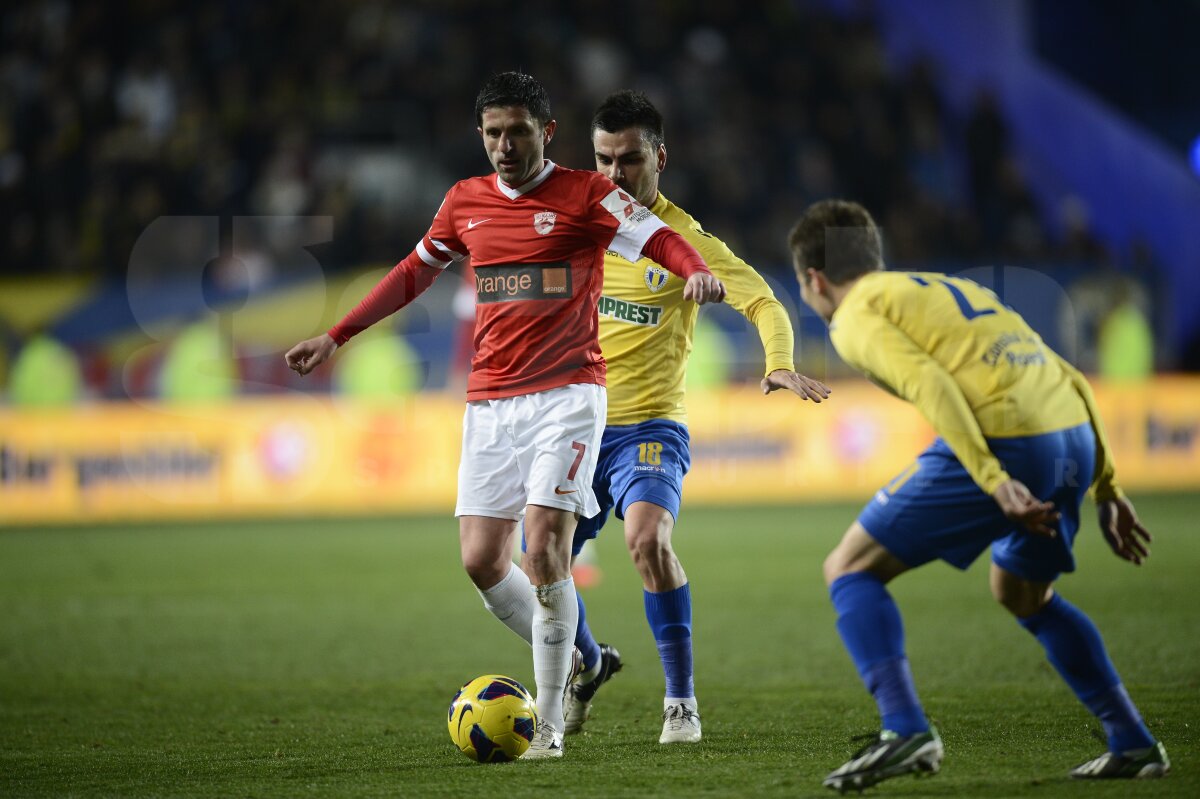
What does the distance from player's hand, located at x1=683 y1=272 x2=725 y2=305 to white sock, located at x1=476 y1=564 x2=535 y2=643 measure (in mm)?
1146

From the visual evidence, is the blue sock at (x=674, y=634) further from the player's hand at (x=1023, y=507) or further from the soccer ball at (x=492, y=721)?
the player's hand at (x=1023, y=507)

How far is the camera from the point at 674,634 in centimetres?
528

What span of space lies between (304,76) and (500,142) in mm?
14680

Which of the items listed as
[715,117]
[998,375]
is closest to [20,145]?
[715,117]

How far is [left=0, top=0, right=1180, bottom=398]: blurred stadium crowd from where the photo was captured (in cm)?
1684

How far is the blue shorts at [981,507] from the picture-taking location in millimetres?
4055

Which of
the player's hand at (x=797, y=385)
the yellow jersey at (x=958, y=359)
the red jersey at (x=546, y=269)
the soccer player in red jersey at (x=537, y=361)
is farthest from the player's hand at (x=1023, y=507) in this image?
the red jersey at (x=546, y=269)

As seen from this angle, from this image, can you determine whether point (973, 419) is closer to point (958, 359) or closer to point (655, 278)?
point (958, 359)

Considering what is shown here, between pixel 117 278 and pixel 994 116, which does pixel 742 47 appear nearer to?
pixel 994 116

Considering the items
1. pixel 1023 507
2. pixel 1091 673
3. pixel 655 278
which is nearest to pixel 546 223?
pixel 655 278

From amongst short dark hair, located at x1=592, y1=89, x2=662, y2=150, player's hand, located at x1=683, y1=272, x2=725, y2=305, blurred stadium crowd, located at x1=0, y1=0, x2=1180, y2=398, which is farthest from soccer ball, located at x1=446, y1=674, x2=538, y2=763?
blurred stadium crowd, located at x1=0, y1=0, x2=1180, y2=398

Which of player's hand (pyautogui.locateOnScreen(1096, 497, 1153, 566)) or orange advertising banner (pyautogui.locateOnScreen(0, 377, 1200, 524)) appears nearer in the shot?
player's hand (pyautogui.locateOnScreen(1096, 497, 1153, 566))

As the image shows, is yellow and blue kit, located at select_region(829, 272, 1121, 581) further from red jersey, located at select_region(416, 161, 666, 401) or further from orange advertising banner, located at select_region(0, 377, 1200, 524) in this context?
orange advertising banner, located at select_region(0, 377, 1200, 524)

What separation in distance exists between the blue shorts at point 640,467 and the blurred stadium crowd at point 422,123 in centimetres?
1097
